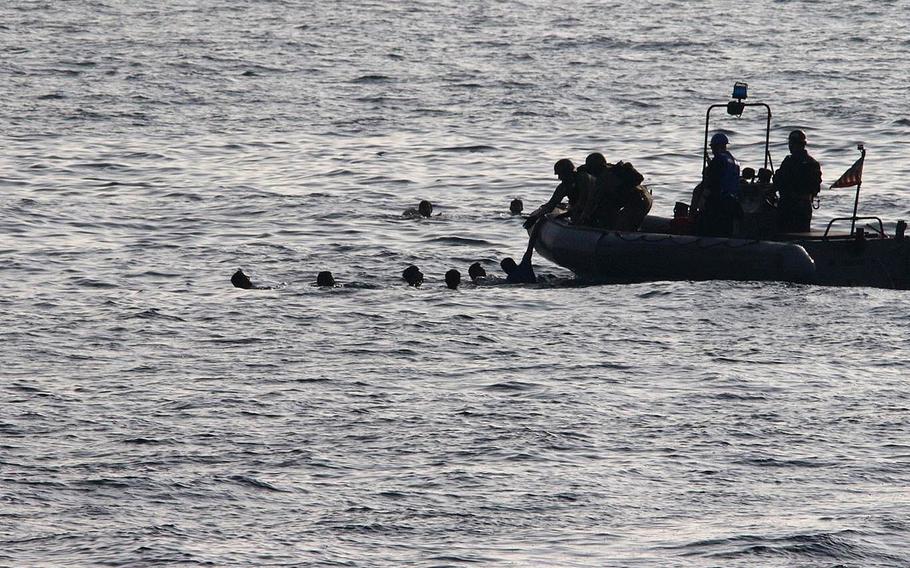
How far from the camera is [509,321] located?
20.2 meters

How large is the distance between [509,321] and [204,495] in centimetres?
698

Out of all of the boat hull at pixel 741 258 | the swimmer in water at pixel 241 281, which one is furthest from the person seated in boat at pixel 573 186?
the swimmer in water at pixel 241 281

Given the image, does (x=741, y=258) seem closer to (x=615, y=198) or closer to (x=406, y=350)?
(x=615, y=198)

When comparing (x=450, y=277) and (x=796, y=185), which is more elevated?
(x=796, y=185)

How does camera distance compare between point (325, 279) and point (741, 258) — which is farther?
point (325, 279)

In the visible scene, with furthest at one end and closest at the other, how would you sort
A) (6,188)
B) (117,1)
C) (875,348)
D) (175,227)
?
(117,1)
(6,188)
(175,227)
(875,348)

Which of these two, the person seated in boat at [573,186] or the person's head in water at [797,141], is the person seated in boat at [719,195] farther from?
the person seated in boat at [573,186]

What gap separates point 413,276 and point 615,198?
283cm

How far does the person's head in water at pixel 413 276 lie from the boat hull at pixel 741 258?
205cm

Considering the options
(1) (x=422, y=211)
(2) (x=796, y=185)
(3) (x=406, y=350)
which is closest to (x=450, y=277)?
(3) (x=406, y=350)

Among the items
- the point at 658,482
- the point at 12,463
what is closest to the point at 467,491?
the point at 658,482

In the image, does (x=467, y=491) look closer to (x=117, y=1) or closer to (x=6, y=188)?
Answer: (x=6, y=188)

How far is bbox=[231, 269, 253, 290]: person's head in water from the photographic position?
21.9 meters

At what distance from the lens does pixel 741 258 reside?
21.1 metres
